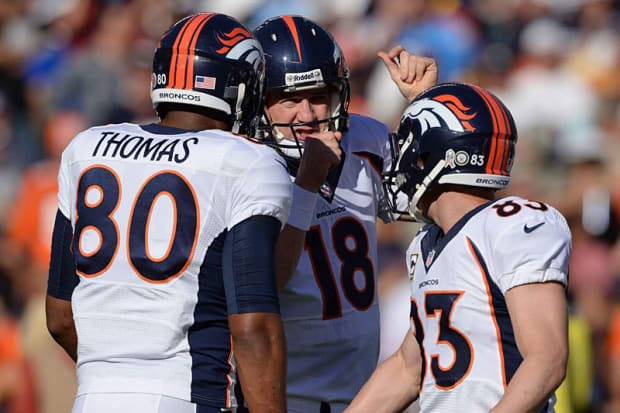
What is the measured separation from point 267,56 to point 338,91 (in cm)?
34

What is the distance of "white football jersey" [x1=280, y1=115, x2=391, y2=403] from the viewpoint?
3.90 m

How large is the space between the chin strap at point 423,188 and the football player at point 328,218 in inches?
16.9

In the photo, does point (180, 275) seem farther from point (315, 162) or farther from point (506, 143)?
point (506, 143)

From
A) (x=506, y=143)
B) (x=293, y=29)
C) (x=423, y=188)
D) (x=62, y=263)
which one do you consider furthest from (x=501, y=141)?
(x=62, y=263)

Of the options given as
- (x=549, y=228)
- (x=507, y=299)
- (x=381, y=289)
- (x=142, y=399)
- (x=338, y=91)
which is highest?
(x=338, y=91)

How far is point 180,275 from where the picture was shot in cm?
301

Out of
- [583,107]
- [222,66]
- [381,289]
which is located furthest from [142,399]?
[583,107]

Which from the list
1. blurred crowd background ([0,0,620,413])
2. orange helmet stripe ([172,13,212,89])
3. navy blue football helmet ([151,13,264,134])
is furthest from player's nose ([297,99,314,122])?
blurred crowd background ([0,0,620,413])

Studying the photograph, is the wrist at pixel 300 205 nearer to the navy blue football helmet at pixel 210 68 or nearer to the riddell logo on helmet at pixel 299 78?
the navy blue football helmet at pixel 210 68

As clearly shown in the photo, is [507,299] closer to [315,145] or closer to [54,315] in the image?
[315,145]

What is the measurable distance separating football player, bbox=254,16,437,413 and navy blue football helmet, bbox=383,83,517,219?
0.38 metres

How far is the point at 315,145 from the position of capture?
3.53m

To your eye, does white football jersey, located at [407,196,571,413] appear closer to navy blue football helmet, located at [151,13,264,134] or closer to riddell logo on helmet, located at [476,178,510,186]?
riddell logo on helmet, located at [476,178,510,186]

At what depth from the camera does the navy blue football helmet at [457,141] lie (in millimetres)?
3300
